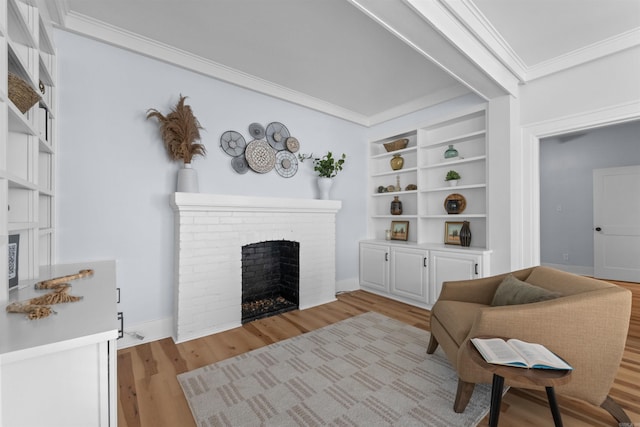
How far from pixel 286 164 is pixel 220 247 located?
128cm

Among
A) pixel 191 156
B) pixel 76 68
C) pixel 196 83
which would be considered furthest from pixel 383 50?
pixel 76 68

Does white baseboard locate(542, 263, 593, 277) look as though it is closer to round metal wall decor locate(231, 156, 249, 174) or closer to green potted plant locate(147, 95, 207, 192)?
round metal wall decor locate(231, 156, 249, 174)

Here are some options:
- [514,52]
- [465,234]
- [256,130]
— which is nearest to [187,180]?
[256,130]

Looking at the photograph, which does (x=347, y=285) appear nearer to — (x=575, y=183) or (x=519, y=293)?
(x=519, y=293)

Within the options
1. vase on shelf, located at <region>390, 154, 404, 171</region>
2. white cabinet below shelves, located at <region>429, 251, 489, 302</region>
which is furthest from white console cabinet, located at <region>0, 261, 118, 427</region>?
vase on shelf, located at <region>390, 154, 404, 171</region>

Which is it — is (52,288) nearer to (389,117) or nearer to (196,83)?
(196,83)

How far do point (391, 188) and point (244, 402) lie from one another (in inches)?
127

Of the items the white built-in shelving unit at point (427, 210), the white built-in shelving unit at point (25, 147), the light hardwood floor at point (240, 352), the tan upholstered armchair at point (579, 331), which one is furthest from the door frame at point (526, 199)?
the white built-in shelving unit at point (25, 147)

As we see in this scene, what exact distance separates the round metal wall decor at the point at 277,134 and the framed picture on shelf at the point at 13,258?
227cm

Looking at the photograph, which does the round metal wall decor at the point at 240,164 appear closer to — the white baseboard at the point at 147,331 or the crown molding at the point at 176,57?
the crown molding at the point at 176,57

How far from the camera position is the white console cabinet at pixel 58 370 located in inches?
28.8

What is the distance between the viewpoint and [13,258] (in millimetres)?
1383

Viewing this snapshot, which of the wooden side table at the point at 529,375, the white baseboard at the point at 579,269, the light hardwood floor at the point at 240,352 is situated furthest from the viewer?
the white baseboard at the point at 579,269

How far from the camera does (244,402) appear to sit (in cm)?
166
